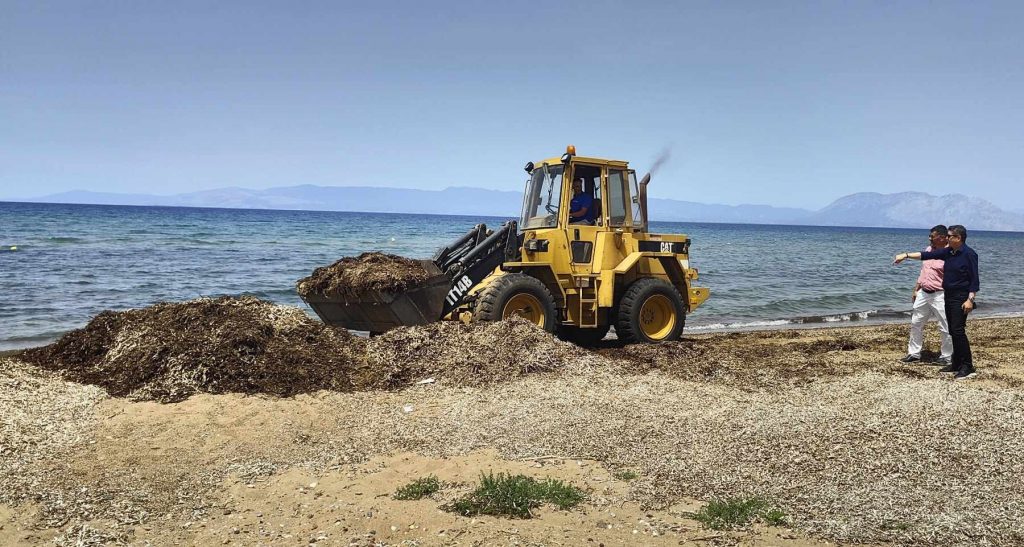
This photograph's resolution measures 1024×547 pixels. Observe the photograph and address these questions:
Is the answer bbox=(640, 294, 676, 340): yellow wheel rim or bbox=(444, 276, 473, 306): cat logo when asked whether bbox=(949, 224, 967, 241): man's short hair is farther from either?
bbox=(444, 276, 473, 306): cat logo

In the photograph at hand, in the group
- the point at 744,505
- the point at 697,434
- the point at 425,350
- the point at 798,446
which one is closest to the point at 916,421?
the point at 798,446

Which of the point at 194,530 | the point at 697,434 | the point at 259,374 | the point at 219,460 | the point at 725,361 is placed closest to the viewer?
the point at 194,530

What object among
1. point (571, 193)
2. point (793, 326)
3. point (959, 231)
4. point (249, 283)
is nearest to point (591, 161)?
point (571, 193)

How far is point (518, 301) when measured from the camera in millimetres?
10625

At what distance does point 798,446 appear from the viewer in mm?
6340

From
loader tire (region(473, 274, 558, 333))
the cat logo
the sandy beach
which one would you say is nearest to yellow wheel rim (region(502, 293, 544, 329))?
loader tire (region(473, 274, 558, 333))

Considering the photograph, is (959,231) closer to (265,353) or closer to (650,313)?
(650,313)

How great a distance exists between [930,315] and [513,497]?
749 cm

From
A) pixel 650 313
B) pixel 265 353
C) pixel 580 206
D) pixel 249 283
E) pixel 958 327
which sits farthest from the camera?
pixel 249 283

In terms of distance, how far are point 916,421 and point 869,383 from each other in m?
1.90

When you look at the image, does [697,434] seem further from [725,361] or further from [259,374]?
[259,374]

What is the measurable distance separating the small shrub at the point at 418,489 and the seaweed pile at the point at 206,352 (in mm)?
3041

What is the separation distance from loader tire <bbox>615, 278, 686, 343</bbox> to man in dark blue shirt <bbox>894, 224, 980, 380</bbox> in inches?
141

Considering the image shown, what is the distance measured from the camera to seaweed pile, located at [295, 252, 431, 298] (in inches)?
383
